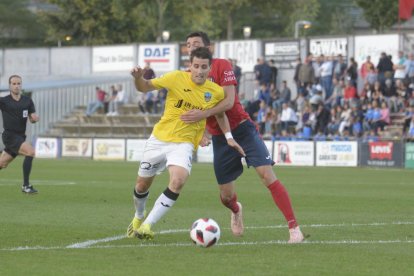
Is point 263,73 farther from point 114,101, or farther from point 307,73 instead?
point 114,101

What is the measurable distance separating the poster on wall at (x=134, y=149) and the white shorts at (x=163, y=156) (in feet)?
98.0

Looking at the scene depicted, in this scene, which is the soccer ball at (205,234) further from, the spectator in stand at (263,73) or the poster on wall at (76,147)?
the poster on wall at (76,147)

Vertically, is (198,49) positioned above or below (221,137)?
above

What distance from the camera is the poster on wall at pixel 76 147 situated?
4388 cm

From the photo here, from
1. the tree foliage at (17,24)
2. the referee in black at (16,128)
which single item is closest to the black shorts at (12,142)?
the referee in black at (16,128)

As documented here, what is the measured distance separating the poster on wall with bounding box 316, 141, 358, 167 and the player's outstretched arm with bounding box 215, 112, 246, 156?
2477 cm

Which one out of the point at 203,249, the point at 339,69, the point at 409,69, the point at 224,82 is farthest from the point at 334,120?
the point at 203,249

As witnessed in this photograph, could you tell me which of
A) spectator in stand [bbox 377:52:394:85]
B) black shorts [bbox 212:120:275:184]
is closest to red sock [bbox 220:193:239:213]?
black shorts [bbox 212:120:275:184]

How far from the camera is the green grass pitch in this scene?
30.4 feet

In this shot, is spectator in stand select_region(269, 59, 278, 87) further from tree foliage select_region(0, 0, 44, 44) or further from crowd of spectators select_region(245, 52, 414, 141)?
tree foliage select_region(0, 0, 44, 44)

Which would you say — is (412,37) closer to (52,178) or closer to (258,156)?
(52,178)

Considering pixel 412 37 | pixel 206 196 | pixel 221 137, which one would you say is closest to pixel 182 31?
pixel 412 37

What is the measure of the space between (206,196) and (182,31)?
6970cm

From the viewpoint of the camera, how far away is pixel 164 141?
11523 mm
